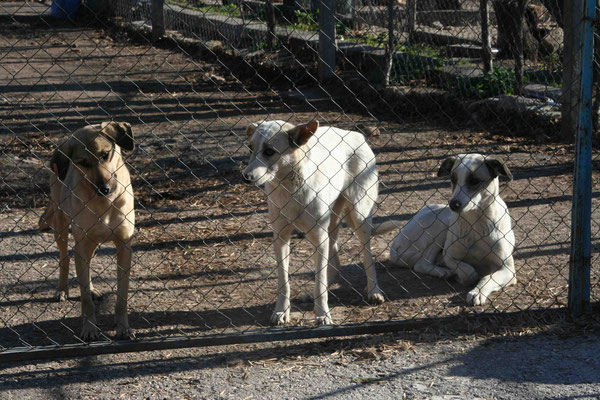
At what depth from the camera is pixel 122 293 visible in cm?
420

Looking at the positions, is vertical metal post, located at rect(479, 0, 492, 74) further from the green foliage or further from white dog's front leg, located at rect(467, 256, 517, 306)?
white dog's front leg, located at rect(467, 256, 517, 306)

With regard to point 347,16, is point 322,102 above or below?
below

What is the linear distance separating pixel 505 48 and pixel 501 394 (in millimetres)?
8084

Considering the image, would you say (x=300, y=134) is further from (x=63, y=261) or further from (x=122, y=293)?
(x=63, y=261)

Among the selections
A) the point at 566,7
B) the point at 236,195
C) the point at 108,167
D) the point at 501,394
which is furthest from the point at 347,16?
the point at 501,394

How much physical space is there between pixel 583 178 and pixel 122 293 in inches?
101

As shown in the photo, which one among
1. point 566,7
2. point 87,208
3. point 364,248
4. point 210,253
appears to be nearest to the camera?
point 87,208

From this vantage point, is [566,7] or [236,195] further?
[566,7]

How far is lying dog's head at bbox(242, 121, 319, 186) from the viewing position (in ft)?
13.3

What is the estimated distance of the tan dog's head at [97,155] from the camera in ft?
13.2

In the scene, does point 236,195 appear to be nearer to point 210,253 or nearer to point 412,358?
point 210,253

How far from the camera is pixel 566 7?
785cm

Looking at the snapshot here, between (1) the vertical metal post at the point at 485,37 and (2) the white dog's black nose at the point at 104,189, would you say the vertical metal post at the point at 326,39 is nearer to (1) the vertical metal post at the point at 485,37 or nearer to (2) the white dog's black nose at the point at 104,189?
(1) the vertical metal post at the point at 485,37

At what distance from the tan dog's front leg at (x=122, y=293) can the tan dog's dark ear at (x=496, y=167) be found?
88.3 inches
